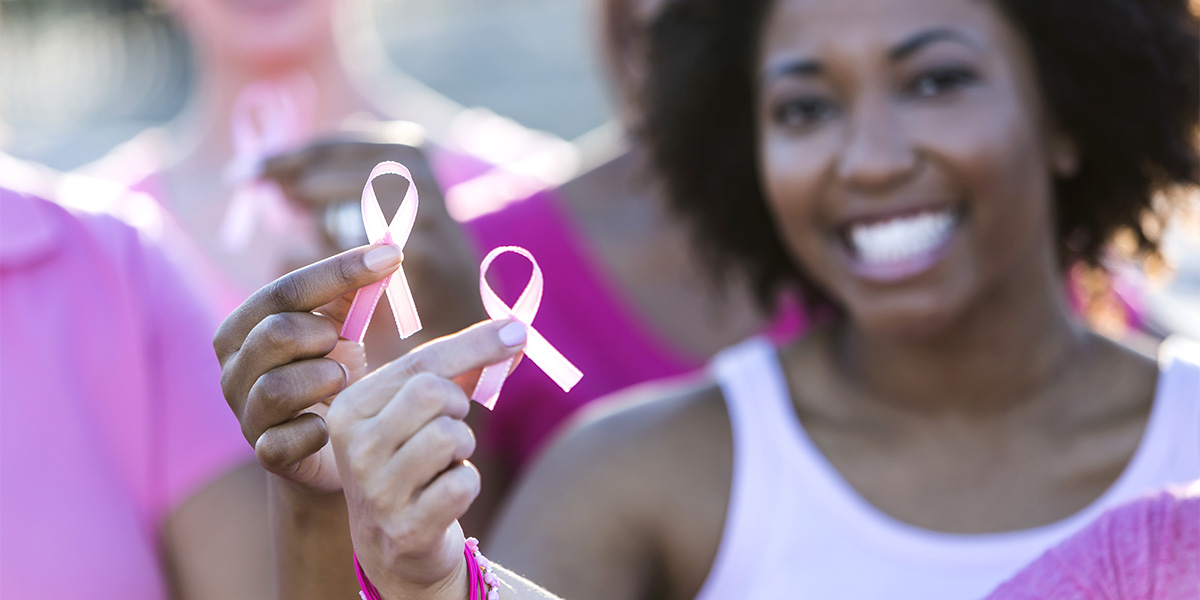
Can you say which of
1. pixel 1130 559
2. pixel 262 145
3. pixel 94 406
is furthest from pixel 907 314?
pixel 262 145

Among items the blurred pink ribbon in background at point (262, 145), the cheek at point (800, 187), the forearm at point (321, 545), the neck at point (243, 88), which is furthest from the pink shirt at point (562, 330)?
the forearm at point (321, 545)

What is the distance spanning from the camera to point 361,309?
48.3 inches

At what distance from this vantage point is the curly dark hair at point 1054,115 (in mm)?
2131

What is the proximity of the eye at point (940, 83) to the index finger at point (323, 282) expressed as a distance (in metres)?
1.07

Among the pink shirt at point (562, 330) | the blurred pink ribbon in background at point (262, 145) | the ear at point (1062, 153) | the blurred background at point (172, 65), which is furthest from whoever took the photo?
the blurred background at point (172, 65)

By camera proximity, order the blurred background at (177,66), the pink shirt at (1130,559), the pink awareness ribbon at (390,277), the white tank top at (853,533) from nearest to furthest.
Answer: the pink awareness ribbon at (390,277) < the pink shirt at (1130,559) < the white tank top at (853,533) < the blurred background at (177,66)

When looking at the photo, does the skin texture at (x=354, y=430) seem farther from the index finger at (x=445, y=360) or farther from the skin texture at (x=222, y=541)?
the skin texture at (x=222, y=541)

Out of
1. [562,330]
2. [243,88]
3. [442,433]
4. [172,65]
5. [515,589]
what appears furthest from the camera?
[172,65]

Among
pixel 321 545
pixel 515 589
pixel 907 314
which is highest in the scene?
pixel 321 545

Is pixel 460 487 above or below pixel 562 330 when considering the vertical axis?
above

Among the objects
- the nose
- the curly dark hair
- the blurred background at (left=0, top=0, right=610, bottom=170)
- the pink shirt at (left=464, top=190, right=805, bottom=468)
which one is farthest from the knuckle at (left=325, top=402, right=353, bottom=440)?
the blurred background at (left=0, top=0, right=610, bottom=170)

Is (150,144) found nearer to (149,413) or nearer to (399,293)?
(149,413)

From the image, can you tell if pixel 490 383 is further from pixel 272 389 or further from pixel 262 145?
pixel 262 145

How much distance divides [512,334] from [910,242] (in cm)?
98
